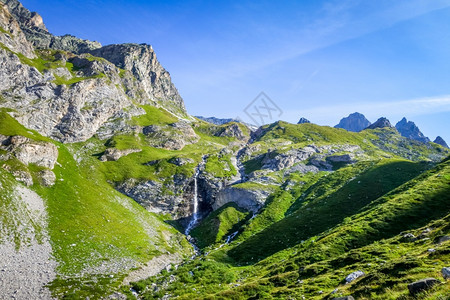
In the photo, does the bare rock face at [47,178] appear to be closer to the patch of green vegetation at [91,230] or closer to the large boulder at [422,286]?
the patch of green vegetation at [91,230]

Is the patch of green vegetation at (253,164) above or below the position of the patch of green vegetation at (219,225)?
above

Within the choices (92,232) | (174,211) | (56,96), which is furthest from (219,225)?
(56,96)

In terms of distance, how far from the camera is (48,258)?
159 feet

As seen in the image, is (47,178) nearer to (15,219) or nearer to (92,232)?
(15,219)

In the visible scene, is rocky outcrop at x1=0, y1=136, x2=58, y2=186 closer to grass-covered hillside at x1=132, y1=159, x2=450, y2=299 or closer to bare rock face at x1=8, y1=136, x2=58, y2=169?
bare rock face at x1=8, y1=136, x2=58, y2=169

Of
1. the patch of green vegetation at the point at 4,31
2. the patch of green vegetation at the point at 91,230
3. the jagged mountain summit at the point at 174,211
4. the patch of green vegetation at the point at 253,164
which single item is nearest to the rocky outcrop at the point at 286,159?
the jagged mountain summit at the point at 174,211

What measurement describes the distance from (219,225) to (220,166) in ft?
210

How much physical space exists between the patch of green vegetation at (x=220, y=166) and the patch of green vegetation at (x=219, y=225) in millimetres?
37738

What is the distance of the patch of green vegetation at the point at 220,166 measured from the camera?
14475cm

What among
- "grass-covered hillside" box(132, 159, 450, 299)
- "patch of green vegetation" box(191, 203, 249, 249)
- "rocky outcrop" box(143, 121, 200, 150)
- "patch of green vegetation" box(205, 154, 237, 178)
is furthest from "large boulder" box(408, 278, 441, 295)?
"rocky outcrop" box(143, 121, 200, 150)

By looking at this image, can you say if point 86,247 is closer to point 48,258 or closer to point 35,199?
point 48,258

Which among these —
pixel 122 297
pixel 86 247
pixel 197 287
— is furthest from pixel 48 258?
pixel 197 287

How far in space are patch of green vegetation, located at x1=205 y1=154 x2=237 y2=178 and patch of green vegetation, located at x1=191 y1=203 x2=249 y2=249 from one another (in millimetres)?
37738

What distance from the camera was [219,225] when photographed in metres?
94.1
